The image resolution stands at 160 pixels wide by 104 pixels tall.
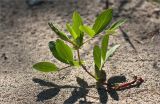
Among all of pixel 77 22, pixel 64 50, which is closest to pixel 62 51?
pixel 64 50

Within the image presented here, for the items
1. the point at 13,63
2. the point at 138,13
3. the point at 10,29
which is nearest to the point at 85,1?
the point at 138,13

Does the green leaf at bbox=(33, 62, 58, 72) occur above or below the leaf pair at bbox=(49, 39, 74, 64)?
below

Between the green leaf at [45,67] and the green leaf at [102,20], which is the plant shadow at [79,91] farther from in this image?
the green leaf at [102,20]

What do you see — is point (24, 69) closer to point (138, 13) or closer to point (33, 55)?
point (33, 55)

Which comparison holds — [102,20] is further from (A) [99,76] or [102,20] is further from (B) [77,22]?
(A) [99,76]

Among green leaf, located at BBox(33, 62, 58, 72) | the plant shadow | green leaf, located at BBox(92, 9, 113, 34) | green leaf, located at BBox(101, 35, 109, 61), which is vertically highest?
green leaf, located at BBox(92, 9, 113, 34)

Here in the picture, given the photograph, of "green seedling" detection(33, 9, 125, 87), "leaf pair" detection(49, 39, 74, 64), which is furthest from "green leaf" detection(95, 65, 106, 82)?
"leaf pair" detection(49, 39, 74, 64)

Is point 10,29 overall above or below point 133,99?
above

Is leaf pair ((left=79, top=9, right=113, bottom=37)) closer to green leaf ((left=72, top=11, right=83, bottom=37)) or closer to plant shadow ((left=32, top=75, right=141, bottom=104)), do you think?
green leaf ((left=72, top=11, right=83, bottom=37))
